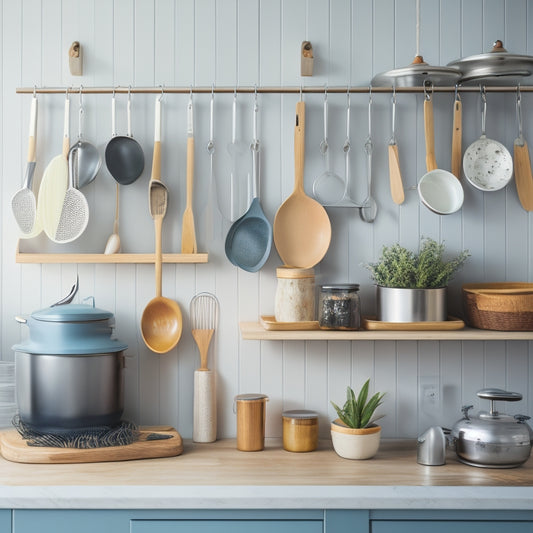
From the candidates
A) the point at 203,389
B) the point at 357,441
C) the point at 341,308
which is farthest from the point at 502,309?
the point at 203,389

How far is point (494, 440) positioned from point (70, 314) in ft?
3.97

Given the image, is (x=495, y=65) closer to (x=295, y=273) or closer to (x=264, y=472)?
(x=295, y=273)

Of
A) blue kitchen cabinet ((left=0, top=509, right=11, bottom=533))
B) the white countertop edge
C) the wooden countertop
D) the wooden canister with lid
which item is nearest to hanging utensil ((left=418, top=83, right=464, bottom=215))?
the wooden canister with lid

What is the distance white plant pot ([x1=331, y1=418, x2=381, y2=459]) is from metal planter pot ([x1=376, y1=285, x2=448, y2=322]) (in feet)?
1.07

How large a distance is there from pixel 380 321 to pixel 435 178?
0.48m

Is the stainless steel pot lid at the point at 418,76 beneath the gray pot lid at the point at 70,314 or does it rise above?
above

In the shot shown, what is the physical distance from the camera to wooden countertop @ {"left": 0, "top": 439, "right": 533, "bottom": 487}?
1.79 meters

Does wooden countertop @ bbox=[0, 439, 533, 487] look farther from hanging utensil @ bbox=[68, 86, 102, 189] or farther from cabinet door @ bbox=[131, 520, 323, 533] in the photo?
hanging utensil @ bbox=[68, 86, 102, 189]

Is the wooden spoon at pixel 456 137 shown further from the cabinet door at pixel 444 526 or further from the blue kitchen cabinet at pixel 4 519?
the blue kitchen cabinet at pixel 4 519

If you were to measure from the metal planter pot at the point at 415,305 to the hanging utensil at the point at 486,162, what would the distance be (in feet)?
1.28

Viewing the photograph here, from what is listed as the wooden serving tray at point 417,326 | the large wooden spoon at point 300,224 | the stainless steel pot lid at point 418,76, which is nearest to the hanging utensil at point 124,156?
the large wooden spoon at point 300,224

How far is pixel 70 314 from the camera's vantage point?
1.99 metres

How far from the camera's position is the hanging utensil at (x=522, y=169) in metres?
2.22

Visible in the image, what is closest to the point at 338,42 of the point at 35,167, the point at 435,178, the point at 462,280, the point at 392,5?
the point at 392,5
